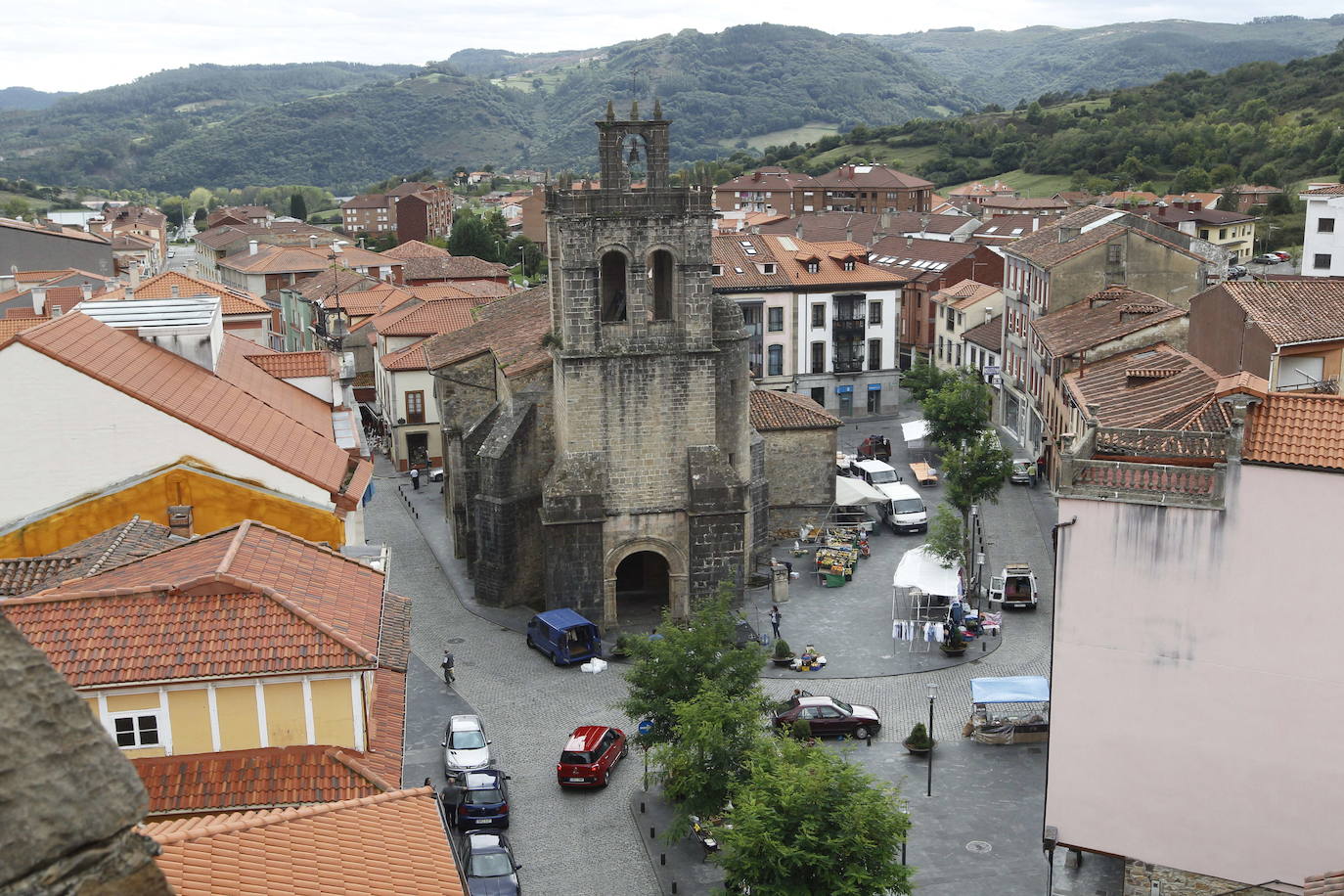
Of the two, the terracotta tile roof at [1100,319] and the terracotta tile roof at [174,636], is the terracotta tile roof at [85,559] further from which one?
the terracotta tile roof at [1100,319]

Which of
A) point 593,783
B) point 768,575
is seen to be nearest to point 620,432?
point 768,575

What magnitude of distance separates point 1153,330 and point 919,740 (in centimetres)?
2301

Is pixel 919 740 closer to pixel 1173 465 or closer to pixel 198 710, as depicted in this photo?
pixel 1173 465

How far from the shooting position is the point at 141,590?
1883 centimetres

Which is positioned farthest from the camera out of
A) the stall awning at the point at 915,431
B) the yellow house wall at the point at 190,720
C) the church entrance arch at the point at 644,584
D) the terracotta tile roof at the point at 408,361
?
the stall awning at the point at 915,431

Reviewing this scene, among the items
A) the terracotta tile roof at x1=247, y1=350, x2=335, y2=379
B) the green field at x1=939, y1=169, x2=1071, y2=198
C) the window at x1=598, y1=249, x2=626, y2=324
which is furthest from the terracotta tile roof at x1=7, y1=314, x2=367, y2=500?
the green field at x1=939, y1=169, x2=1071, y2=198

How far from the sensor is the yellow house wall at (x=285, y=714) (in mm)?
18250

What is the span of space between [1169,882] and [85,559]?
65.1 ft

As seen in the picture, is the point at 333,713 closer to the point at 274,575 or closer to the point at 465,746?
the point at 274,575

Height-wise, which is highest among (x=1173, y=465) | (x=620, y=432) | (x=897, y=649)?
(x=1173, y=465)

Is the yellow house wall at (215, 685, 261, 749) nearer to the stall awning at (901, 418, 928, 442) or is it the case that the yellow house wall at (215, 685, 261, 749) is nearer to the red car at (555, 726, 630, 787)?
the red car at (555, 726, 630, 787)

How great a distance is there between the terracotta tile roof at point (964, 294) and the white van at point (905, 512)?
26.7 metres

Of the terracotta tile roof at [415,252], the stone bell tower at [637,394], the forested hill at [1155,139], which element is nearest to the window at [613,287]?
the stone bell tower at [637,394]

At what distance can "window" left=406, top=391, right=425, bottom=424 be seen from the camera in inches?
2347
